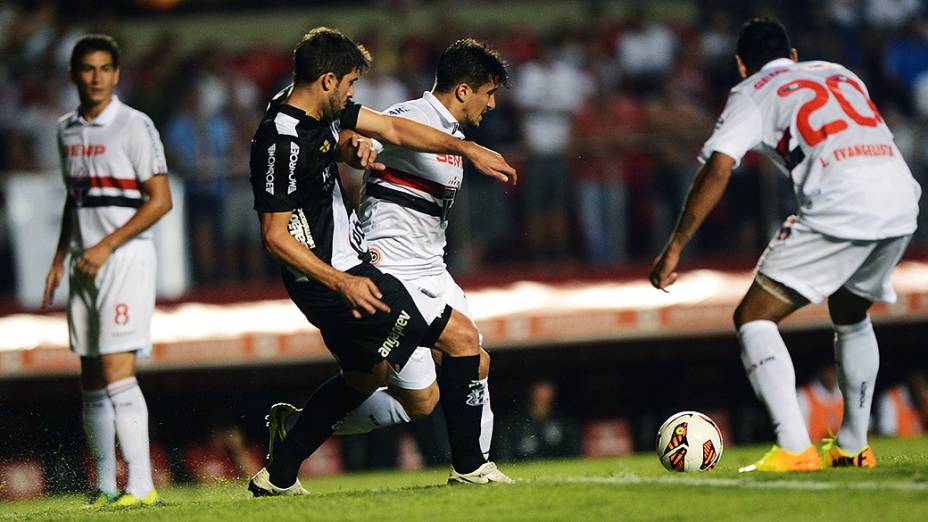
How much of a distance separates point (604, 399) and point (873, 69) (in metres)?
4.94

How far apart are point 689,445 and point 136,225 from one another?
10.6 ft

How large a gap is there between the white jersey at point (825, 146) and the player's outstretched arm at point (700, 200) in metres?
0.06

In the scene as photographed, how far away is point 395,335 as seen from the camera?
7.12 meters

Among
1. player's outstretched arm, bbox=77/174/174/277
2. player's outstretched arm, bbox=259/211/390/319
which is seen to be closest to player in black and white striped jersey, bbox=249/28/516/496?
player's outstretched arm, bbox=259/211/390/319

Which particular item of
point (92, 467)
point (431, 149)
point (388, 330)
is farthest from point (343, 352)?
point (92, 467)

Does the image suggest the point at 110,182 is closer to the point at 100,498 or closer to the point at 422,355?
the point at 100,498

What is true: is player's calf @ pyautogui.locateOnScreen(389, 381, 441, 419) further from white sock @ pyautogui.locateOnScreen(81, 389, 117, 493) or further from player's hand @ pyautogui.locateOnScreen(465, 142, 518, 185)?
white sock @ pyautogui.locateOnScreen(81, 389, 117, 493)

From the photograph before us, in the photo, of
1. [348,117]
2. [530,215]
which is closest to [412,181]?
[348,117]

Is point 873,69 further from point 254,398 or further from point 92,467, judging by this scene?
point 92,467

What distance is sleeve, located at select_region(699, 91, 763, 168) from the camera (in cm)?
686

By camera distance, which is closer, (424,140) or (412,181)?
(424,140)

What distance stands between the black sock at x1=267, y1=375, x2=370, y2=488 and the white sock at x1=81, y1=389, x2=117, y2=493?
3.35ft

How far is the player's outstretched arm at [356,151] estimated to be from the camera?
7.08 m

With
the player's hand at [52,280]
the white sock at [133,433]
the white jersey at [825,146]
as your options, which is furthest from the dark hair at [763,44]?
the player's hand at [52,280]
